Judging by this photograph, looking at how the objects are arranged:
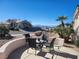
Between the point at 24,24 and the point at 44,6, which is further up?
the point at 44,6

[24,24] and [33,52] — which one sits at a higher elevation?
[24,24]

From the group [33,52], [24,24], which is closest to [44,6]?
[33,52]

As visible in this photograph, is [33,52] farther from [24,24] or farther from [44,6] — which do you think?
[24,24]

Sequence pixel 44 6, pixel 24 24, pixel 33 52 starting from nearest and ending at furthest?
pixel 33 52
pixel 44 6
pixel 24 24

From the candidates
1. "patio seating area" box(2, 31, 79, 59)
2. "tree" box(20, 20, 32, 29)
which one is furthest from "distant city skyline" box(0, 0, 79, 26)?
"tree" box(20, 20, 32, 29)

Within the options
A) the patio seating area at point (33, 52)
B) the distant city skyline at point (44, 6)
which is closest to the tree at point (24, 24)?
the distant city skyline at point (44, 6)

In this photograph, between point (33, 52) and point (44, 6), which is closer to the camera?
point (33, 52)

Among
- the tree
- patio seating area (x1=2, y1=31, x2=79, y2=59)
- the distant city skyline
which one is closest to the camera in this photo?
patio seating area (x1=2, y1=31, x2=79, y2=59)

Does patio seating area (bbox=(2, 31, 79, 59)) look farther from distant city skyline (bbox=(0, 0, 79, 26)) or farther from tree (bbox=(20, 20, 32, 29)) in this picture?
tree (bbox=(20, 20, 32, 29))

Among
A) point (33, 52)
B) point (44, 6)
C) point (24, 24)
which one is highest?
point (44, 6)

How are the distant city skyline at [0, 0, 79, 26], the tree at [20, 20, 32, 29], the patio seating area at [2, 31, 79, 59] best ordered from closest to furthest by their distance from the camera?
1. the patio seating area at [2, 31, 79, 59]
2. the distant city skyline at [0, 0, 79, 26]
3. the tree at [20, 20, 32, 29]

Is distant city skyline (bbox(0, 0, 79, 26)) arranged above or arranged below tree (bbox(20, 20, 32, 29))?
above

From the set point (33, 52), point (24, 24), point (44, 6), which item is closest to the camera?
point (33, 52)

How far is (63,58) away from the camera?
8.37m
